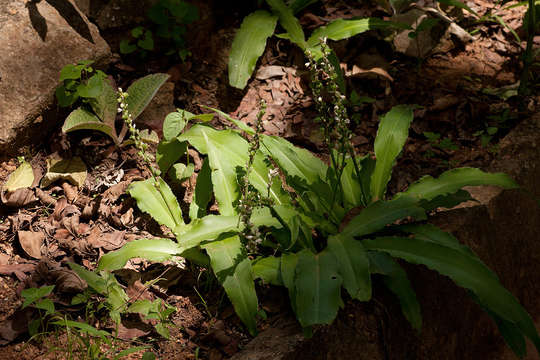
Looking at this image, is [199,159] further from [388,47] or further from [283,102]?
[388,47]

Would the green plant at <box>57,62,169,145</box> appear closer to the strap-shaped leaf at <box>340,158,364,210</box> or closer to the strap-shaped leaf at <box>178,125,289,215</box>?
the strap-shaped leaf at <box>178,125,289,215</box>

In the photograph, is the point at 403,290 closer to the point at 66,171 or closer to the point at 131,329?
the point at 131,329

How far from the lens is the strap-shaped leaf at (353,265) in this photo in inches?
79.1

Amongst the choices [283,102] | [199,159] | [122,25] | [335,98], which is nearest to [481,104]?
[283,102]

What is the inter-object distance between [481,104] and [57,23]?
264 centimetres

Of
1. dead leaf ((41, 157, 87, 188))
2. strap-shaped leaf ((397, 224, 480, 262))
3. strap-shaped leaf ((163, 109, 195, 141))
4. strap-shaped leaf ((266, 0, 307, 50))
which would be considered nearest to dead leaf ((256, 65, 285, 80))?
strap-shaped leaf ((266, 0, 307, 50))

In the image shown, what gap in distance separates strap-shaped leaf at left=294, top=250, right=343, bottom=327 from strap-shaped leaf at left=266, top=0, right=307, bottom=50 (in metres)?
1.75

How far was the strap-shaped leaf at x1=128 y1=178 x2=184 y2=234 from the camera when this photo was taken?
2.60 m

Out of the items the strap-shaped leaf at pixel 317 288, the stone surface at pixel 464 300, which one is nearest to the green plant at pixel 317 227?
the strap-shaped leaf at pixel 317 288

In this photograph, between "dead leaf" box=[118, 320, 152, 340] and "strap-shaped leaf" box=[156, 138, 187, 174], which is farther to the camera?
"strap-shaped leaf" box=[156, 138, 187, 174]

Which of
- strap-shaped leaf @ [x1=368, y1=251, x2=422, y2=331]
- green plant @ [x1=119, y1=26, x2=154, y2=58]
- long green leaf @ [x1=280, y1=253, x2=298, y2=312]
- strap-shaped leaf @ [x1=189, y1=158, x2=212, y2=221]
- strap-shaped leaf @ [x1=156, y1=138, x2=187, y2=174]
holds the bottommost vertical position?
strap-shaped leaf @ [x1=368, y1=251, x2=422, y2=331]

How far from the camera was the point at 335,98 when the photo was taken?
218 centimetres

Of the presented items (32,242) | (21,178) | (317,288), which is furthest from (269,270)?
(21,178)

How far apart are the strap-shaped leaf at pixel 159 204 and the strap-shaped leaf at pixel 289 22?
1418 millimetres
